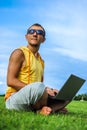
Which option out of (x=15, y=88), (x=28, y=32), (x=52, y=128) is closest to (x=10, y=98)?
(x=15, y=88)

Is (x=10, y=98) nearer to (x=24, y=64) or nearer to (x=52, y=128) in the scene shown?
(x=24, y=64)

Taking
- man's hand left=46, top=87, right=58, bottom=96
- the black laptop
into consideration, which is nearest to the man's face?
man's hand left=46, top=87, right=58, bottom=96

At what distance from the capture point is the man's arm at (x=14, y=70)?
901cm

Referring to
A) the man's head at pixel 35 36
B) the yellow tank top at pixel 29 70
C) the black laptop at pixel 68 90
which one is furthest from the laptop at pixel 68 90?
the man's head at pixel 35 36

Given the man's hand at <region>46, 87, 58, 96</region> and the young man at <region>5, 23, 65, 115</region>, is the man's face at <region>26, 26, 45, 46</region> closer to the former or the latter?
the young man at <region>5, 23, 65, 115</region>

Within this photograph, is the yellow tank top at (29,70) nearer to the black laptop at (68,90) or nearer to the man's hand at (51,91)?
the man's hand at (51,91)

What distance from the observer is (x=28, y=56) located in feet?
30.5

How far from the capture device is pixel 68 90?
9039 millimetres

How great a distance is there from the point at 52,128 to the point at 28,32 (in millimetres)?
3970

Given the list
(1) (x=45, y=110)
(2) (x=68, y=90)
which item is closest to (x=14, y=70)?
(1) (x=45, y=110)

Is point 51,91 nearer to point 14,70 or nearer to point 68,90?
point 68,90

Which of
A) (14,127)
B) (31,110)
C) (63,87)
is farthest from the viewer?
(31,110)

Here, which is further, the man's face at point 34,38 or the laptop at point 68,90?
the man's face at point 34,38

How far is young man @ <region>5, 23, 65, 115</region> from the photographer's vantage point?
8703mm
